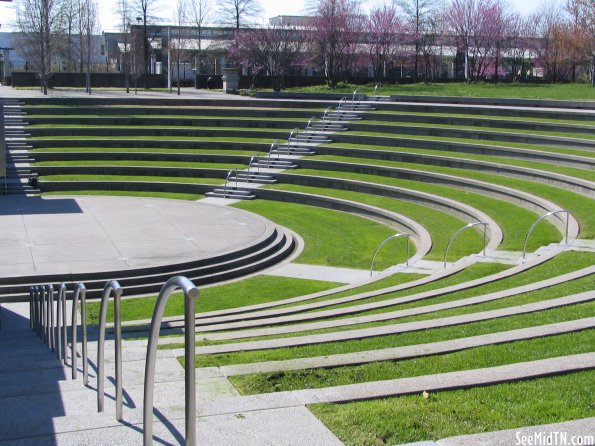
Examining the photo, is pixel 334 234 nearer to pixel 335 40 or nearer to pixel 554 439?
pixel 554 439

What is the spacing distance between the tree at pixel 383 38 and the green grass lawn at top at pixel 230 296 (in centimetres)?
3984

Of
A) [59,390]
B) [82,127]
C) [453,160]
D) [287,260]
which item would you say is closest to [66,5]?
[82,127]

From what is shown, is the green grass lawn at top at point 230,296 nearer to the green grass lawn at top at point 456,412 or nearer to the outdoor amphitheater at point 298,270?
the outdoor amphitheater at point 298,270

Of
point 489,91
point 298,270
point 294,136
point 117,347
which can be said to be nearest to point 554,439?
point 117,347

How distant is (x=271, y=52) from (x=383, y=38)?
27.9 feet

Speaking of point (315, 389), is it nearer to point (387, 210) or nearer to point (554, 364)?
point (554, 364)

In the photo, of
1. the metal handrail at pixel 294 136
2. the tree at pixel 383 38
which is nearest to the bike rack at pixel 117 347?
the metal handrail at pixel 294 136

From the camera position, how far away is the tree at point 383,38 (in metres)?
57.5

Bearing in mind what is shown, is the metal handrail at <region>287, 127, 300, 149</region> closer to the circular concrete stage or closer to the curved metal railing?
the curved metal railing

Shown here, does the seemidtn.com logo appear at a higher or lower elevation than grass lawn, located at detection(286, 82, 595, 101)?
lower

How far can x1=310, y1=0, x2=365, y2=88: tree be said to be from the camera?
180ft

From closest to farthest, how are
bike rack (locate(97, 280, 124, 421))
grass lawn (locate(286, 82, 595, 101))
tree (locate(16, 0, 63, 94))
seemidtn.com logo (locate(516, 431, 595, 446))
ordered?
seemidtn.com logo (locate(516, 431, 595, 446))
bike rack (locate(97, 280, 124, 421))
grass lawn (locate(286, 82, 595, 101))
tree (locate(16, 0, 63, 94))

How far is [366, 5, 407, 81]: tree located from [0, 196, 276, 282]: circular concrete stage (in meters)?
33.8

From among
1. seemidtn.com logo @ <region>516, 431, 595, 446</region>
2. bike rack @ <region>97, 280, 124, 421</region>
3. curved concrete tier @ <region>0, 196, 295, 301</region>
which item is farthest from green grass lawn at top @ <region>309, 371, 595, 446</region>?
curved concrete tier @ <region>0, 196, 295, 301</region>
